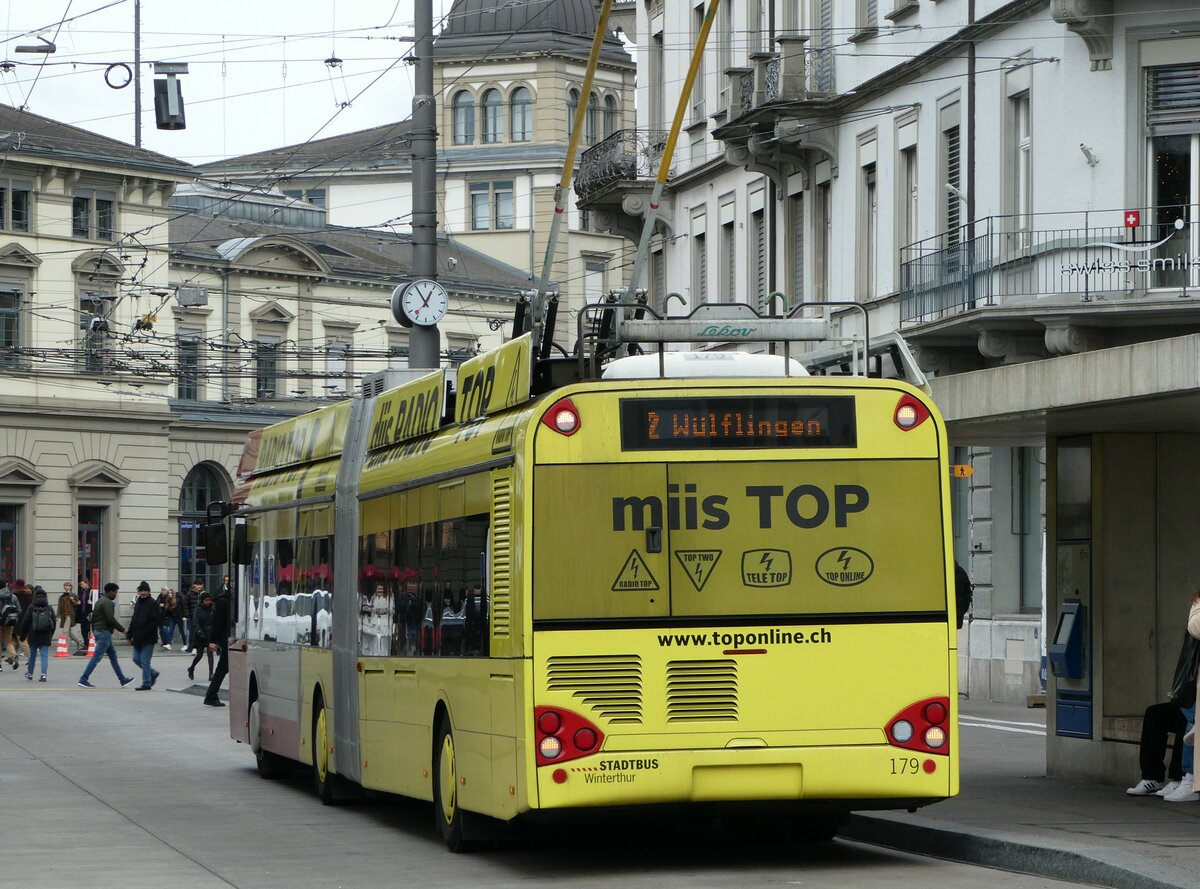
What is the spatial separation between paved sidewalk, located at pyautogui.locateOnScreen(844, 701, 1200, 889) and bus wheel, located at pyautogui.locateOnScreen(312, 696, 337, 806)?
15.0 feet

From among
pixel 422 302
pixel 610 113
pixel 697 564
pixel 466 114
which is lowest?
pixel 697 564

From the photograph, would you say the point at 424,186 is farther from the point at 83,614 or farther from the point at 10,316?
the point at 10,316

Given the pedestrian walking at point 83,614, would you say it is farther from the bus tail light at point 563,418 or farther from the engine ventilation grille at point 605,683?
the engine ventilation grille at point 605,683

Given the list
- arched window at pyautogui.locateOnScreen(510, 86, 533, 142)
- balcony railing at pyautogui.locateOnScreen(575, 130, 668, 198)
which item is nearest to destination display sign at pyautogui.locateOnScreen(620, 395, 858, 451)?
balcony railing at pyautogui.locateOnScreen(575, 130, 668, 198)

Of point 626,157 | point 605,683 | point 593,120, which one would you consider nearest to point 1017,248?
point 626,157

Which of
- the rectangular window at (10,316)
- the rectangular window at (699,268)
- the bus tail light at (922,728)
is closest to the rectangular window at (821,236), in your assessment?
the rectangular window at (699,268)

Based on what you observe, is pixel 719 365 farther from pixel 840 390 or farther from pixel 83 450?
pixel 83 450

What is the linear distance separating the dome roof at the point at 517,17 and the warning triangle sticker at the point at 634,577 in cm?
7259

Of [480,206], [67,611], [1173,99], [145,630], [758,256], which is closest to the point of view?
[1173,99]

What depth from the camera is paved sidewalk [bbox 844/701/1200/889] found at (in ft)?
38.5

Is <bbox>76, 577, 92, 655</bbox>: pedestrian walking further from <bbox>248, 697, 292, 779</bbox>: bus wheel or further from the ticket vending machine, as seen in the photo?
the ticket vending machine

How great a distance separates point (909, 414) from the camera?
12.7 meters

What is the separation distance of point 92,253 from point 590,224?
81.9ft

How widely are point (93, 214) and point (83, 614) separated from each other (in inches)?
548
